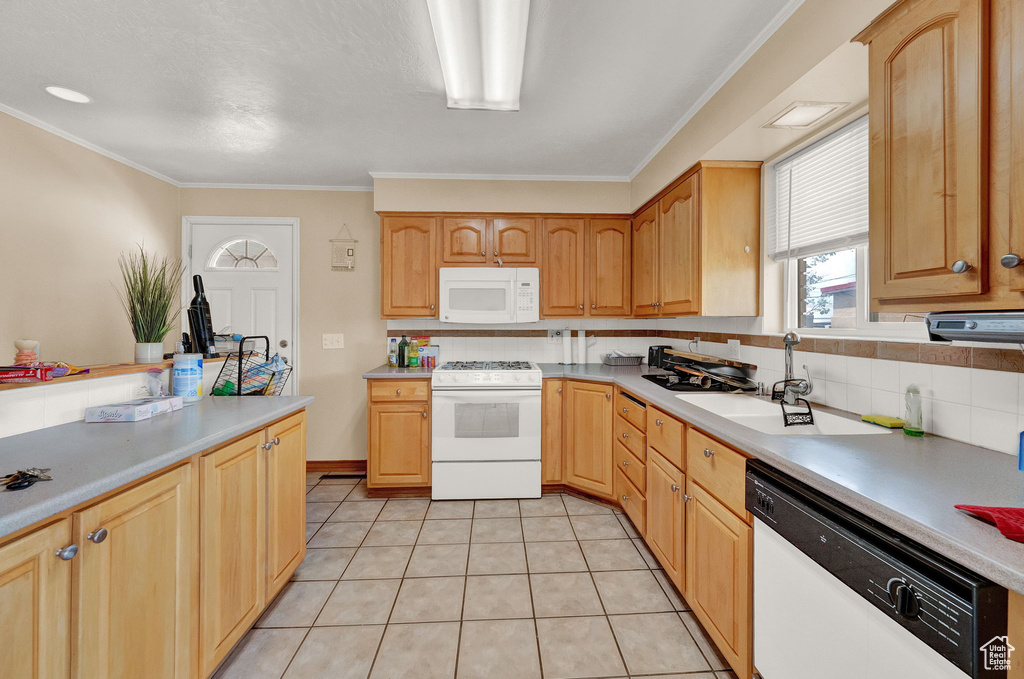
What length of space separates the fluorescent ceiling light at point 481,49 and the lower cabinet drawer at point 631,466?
2045mm

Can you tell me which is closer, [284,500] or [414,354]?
[284,500]

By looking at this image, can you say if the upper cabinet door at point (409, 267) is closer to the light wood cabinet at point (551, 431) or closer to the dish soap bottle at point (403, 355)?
the dish soap bottle at point (403, 355)

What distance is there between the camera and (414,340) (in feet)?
12.0

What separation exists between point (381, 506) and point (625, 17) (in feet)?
10.2

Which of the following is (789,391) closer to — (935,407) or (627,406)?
(935,407)

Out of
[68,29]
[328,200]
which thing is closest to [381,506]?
[328,200]

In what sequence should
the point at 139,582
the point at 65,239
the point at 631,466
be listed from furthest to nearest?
1. the point at 65,239
2. the point at 631,466
3. the point at 139,582

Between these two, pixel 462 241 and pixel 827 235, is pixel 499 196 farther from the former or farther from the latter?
pixel 827 235

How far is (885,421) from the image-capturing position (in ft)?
4.88

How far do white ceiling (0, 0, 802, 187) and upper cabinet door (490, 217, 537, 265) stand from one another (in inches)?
18.1

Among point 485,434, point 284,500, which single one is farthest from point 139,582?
point 485,434

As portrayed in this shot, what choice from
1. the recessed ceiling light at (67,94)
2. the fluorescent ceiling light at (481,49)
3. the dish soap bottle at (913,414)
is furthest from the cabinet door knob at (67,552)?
the recessed ceiling light at (67,94)

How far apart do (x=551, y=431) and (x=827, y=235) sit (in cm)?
203

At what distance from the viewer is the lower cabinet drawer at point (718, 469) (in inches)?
55.9
